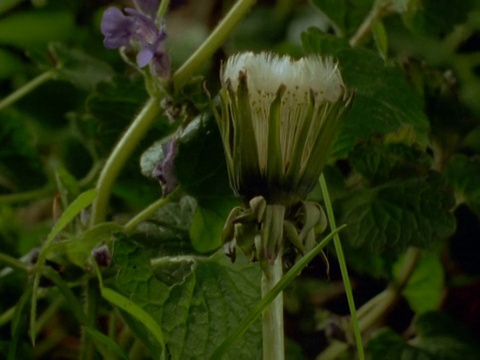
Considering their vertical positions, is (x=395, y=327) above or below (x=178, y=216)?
below

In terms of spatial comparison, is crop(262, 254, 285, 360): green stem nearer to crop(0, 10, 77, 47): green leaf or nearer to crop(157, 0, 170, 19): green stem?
crop(157, 0, 170, 19): green stem

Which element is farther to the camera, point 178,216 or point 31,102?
point 31,102

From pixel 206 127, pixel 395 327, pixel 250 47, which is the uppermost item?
pixel 206 127

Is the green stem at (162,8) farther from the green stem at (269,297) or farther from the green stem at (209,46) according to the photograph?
the green stem at (269,297)

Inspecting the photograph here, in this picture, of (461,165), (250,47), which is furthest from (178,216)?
(250,47)

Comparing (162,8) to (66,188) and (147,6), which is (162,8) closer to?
(147,6)

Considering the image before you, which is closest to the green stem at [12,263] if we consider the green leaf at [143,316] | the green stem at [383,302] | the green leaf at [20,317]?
the green leaf at [20,317]

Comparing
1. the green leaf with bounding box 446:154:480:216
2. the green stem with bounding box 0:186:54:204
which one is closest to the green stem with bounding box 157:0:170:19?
the green leaf with bounding box 446:154:480:216

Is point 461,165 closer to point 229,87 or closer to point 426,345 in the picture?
point 426,345
